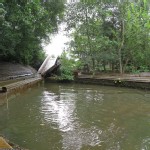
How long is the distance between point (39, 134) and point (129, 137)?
2.32 metres

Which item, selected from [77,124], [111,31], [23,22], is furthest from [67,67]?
[77,124]

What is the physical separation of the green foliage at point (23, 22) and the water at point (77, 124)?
3.96 metres

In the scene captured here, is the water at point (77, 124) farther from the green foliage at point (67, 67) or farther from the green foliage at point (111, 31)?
Result: the green foliage at point (111, 31)

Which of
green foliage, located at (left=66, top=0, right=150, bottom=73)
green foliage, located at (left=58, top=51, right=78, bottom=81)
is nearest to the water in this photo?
green foliage, located at (left=58, top=51, right=78, bottom=81)

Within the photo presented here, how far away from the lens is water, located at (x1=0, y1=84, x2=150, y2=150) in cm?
660

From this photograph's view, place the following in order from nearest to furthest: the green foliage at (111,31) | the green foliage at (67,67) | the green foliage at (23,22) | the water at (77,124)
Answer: the water at (77,124)
the green foliage at (23,22)
the green foliage at (111,31)
the green foliage at (67,67)

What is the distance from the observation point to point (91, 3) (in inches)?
806

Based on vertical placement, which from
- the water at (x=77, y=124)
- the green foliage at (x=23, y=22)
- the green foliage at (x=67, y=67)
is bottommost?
the water at (x=77, y=124)

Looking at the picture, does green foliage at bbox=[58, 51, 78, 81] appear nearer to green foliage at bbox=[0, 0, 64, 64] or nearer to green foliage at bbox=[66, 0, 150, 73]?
green foliage at bbox=[66, 0, 150, 73]

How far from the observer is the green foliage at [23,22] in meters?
13.1

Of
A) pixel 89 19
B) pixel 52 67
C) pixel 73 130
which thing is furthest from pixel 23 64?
pixel 73 130

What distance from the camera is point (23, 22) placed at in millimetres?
14859

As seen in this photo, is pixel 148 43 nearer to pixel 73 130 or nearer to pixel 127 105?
pixel 127 105

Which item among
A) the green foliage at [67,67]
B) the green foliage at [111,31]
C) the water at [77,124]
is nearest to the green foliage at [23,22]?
the green foliage at [111,31]
